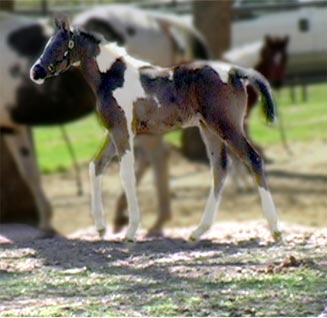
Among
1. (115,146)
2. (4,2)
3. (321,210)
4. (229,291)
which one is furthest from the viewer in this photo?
(4,2)

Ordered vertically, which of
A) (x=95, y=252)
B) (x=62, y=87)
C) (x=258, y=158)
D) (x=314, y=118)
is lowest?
(x=314, y=118)

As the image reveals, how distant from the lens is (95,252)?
7035 millimetres

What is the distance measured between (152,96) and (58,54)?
519mm

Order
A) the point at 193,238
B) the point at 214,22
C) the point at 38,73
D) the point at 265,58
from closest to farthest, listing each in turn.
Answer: the point at 38,73 < the point at 193,238 < the point at 265,58 < the point at 214,22

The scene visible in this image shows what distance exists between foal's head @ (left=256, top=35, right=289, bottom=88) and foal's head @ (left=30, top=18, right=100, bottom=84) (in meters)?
8.44

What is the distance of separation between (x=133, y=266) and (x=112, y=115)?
82 centimetres

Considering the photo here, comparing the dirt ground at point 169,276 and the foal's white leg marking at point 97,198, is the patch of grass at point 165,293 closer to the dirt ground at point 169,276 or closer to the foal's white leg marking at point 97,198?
the dirt ground at point 169,276

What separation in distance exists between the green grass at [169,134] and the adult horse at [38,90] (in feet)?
13.9

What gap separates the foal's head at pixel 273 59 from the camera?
15398 millimetres

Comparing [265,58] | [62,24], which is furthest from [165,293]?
[265,58]

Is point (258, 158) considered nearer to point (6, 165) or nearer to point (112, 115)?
point (112, 115)

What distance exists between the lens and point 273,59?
613 inches

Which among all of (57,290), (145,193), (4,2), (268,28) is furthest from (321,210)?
(268,28)

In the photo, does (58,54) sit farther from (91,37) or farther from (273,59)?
(273,59)
